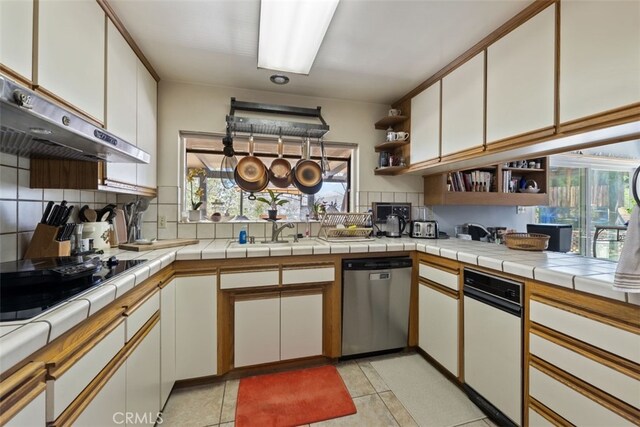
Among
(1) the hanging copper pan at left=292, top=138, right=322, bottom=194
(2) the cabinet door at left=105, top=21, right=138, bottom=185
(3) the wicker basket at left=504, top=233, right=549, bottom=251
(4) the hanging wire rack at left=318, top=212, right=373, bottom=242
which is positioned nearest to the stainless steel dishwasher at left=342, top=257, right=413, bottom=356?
(4) the hanging wire rack at left=318, top=212, right=373, bottom=242

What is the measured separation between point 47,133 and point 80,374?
0.77m

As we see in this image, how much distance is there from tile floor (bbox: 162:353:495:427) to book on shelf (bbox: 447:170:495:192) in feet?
5.63

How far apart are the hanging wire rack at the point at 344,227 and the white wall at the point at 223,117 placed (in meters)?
0.37

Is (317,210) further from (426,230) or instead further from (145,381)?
(145,381)

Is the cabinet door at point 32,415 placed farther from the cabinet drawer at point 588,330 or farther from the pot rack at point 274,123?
the pot rack at point 274,123

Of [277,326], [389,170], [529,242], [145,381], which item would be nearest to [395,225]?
[389,170]

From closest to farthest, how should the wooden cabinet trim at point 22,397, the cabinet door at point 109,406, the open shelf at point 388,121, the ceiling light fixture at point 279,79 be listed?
1. the wooden cabinet trim at point 22,397
2. the cabinet door at point 109,406
3. the ceiling light fixture at point 279,79
4. the open shelf at point 388,121

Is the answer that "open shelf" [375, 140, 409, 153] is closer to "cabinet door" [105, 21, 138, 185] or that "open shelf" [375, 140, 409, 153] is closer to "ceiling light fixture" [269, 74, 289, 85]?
"ceiling light fixture" [269, 74, 289, 85]

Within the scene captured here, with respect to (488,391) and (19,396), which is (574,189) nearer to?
(488,391)

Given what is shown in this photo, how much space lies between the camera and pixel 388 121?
2662mm

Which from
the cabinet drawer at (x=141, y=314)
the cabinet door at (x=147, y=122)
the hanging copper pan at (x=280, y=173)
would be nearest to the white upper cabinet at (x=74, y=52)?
the cabinet door at (x=147, y=122)

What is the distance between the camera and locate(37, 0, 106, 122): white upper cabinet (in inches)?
40.4

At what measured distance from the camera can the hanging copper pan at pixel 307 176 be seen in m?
2.47

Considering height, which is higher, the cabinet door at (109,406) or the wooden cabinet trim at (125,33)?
the wooden cabinet trim at (125,33)
